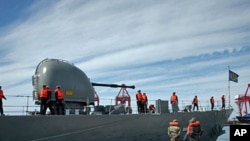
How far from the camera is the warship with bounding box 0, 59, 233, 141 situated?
1540 centimetres

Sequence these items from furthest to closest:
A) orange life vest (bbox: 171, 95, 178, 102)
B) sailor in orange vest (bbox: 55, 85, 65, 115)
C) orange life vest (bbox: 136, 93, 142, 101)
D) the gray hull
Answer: orange life vest (bbox: 171, 95, 178, 102)
orange life vest (bbox: 136, 93, 142, 101)
sailor in orange vest (bbox: 55, 85, 65, 115)
the gray hull

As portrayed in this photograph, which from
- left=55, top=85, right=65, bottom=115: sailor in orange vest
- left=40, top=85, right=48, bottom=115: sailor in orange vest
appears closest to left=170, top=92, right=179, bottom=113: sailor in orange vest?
left=55, top=85, right=65, bottom=115: sailor in orange vest

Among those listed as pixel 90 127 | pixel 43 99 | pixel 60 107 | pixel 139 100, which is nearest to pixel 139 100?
pixel 139 100

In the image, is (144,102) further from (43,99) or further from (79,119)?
(43,99)

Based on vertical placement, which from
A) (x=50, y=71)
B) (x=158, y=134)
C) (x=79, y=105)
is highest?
(x=50, y=71)

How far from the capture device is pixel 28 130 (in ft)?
50.3

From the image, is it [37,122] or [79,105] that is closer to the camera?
[37,122]

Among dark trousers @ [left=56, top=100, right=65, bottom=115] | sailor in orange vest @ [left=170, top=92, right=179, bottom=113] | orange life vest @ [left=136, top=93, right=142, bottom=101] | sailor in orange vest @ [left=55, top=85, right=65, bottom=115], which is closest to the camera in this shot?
sailor in orange vest @ [left=55, top=85, right=65, bottom=115]

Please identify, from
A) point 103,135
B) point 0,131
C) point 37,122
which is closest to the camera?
point 0,131

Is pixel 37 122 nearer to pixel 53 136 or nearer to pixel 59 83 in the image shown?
pixel 53 136

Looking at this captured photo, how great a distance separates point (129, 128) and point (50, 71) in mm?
5403

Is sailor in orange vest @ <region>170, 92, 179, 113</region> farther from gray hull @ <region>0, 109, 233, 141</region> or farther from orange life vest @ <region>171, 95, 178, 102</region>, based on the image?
gray hull @ <region>0, 109, 233, 141</region>

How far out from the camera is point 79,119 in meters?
17.4

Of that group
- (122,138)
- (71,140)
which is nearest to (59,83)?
(71,140)
